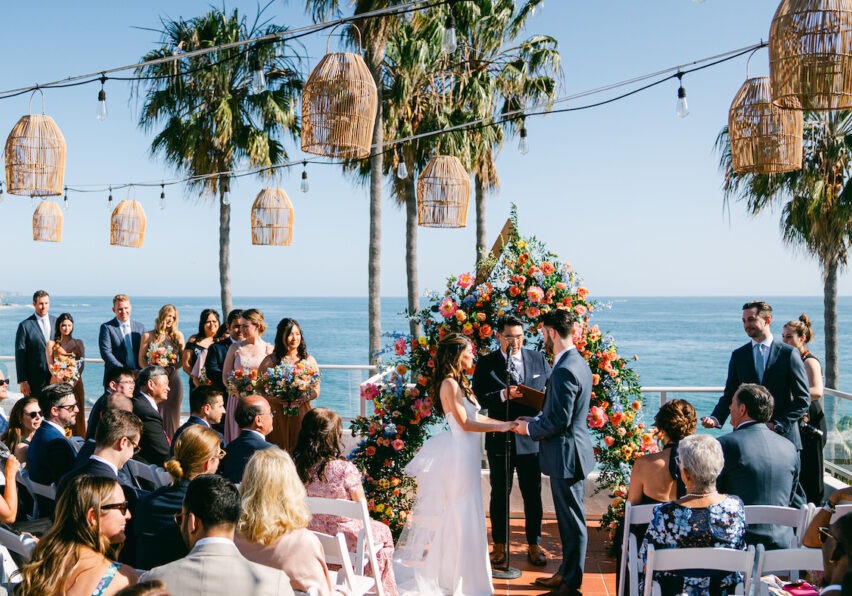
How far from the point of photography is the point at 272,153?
16.3 metres

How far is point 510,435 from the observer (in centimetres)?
587

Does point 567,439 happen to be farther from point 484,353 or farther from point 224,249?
point 224,249

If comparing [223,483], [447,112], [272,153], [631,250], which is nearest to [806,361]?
[223,483]

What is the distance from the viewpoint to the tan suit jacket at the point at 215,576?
2.67 meters

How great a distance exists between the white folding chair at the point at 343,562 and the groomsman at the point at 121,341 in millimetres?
5077

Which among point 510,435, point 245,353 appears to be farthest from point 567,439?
point 245,353

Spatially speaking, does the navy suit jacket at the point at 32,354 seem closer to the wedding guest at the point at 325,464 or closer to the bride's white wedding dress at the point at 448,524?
the bride's white wedding dress at the point at 448,524

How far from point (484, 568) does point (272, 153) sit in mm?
12778

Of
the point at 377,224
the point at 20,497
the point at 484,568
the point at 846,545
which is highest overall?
the point at 377,224

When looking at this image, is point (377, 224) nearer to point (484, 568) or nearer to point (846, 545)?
point (484, 568)

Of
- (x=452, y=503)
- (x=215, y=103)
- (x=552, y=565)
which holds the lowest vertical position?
(x=552, y=565)

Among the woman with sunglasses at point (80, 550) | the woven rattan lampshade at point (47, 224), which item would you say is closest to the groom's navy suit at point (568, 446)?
the woman with sunglasses at point (80, 550)

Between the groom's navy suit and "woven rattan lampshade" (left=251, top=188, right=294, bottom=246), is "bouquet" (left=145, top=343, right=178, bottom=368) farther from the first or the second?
the groom's navy suit

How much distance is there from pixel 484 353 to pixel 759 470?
2704 mm
